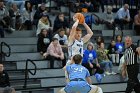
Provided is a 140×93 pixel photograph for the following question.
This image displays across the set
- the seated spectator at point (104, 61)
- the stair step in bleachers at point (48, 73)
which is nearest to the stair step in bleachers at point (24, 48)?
the stair step in bleachers at point (48, 73)

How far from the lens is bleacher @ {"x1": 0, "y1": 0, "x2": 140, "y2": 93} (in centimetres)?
1283


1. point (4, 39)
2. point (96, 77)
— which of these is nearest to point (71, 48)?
point (96, 77)

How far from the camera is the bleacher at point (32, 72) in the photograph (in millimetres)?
12828

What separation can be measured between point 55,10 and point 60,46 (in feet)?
14.0

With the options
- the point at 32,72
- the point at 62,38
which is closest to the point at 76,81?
the point at 32,72

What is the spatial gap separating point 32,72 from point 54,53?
38.9 inches

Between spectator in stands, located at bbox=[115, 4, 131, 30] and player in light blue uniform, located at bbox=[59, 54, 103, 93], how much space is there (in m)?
9.05

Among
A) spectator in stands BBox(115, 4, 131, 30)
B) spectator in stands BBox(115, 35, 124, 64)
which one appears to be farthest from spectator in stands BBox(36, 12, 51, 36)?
spectator in stands BBox(115, 4, 131, 30)

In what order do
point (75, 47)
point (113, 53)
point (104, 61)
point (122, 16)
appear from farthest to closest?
point (122, 16), point (113, 53), point (104, 61), point (75, 47)

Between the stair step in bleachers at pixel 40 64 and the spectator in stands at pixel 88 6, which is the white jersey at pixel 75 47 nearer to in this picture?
the stair step in bleachers at pixel 40 64

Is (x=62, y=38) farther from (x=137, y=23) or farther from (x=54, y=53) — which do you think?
(x=137, y=23)

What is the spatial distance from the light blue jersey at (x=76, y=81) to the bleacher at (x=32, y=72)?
3226 millimetres

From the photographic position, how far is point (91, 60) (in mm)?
14039

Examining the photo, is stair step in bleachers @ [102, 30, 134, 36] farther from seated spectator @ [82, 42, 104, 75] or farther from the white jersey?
the white jersey
